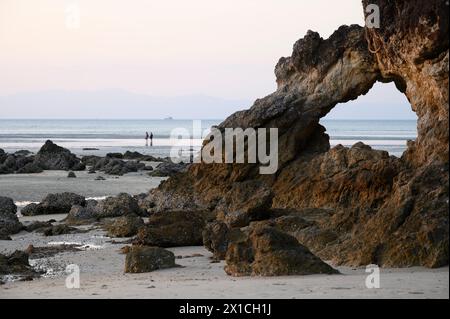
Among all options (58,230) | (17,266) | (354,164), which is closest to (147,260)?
(17,266)

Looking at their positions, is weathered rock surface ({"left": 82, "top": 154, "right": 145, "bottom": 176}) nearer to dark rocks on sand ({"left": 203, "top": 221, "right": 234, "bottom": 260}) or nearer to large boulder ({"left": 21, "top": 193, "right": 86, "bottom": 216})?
large boulder ({"left": 21, "top": 193, "right": 86, "bottom": 216})

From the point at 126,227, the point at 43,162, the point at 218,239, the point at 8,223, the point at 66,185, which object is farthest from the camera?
the point at 43,162

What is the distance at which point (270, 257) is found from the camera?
10.9 metres

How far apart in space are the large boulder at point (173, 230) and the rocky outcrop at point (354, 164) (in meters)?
0.78

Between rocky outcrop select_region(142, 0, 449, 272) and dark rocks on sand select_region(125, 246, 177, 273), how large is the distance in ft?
7.85

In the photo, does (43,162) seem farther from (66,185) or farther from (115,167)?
(66,185)

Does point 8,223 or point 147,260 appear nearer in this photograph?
point 147,260

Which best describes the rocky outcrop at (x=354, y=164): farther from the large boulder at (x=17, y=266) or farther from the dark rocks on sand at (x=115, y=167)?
the dark rocks on sand at (x=115, y=167)

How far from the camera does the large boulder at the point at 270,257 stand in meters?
10.6

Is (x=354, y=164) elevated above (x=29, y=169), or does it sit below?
above

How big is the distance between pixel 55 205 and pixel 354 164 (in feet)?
28.6

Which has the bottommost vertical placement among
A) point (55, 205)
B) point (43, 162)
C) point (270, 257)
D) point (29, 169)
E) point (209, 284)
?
point (209, 284)

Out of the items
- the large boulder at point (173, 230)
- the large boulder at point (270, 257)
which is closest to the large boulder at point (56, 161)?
the large boulder at point (173, 230)
